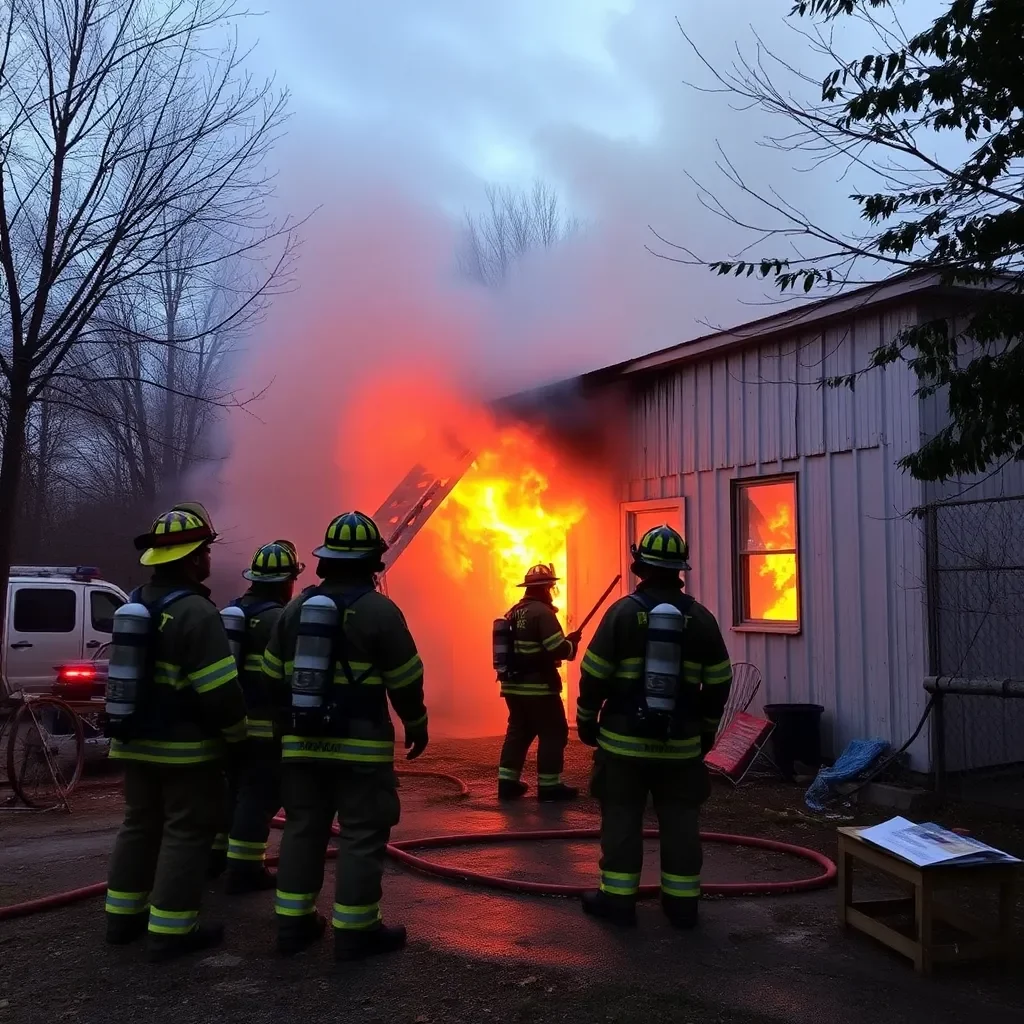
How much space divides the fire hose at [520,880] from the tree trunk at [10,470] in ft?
11.5

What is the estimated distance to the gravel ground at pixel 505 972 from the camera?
3.91 meters

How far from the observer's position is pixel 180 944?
4.42 m

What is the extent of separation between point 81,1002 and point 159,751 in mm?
1016

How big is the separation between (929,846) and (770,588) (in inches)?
209

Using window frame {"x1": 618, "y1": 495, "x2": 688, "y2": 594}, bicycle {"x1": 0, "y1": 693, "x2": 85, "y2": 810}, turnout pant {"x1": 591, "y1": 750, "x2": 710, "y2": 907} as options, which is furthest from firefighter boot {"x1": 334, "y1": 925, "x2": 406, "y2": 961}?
window frame {"x1": 618, "y1": 495, "x2": 688, "y2": 594}

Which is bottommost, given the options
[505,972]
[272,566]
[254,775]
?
[505,972]

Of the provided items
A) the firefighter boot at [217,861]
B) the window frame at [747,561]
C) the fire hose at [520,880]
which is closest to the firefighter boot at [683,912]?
the fire hose at [520,880]

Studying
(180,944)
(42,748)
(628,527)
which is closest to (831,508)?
(628,527)

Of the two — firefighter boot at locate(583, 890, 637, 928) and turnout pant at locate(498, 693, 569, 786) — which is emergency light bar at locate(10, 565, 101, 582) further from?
firefighter boot at locate(583, 890, 637, 928)

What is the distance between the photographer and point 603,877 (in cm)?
499

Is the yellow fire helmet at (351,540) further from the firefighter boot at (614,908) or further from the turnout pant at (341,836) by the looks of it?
the firefighter boot at (614,908)

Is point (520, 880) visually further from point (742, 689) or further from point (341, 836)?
point (742, 689)

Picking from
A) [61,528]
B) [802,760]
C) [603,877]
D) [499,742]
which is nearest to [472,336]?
[499,742]

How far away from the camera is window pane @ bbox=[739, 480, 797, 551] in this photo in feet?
30.8
